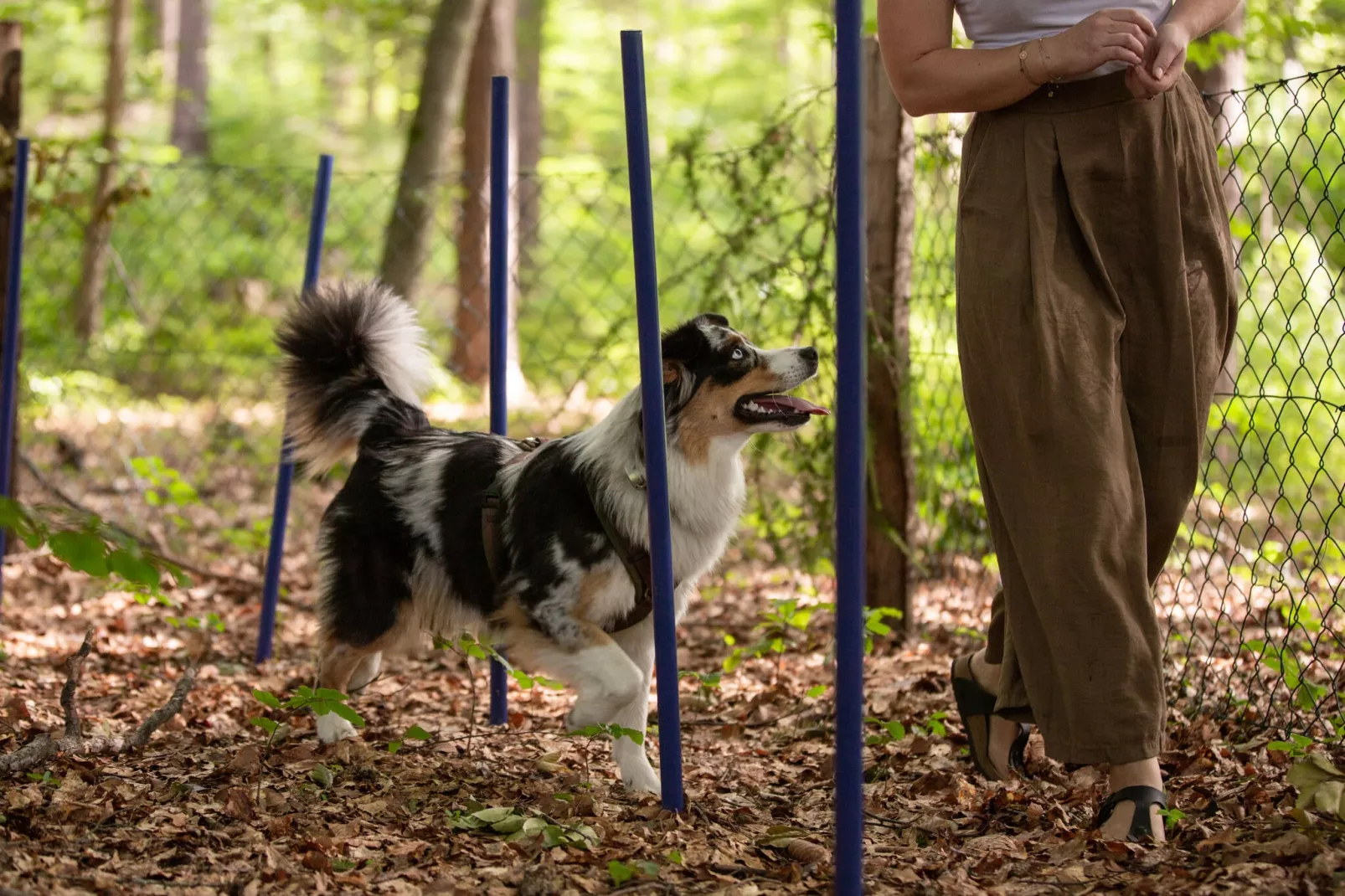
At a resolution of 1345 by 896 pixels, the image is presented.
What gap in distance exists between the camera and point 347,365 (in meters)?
3.98

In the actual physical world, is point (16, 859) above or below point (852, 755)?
below

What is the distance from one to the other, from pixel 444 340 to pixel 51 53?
10.1 meters

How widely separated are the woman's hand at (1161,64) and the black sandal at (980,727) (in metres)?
1.47

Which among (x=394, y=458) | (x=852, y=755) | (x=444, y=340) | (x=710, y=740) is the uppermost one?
(x=444, y=340)

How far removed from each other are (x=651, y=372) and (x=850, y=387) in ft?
2.38

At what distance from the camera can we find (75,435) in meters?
8.70

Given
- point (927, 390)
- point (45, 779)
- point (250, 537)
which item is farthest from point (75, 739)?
point (250, 537)

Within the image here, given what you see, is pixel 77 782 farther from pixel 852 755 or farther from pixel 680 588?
pixel 852 755

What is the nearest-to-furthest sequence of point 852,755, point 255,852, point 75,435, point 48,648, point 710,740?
1. point 852,755
2. point 255,852
3. point 710,740
4. point 48,648
5. point 75,435

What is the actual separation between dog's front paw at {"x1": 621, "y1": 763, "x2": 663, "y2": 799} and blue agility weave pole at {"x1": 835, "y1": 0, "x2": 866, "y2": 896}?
4.05ft

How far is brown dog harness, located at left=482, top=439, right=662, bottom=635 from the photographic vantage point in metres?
3.16

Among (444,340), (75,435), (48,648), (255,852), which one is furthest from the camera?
(444,340)

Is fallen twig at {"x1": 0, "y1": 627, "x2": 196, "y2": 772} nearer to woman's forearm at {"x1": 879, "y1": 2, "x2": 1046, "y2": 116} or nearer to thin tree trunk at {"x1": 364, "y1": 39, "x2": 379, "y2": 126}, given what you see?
woman's forearm at {"x1": 879, "y1": 2, "x2": 1046, "y2": 116}

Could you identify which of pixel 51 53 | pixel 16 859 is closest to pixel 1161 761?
pixel 16 859
